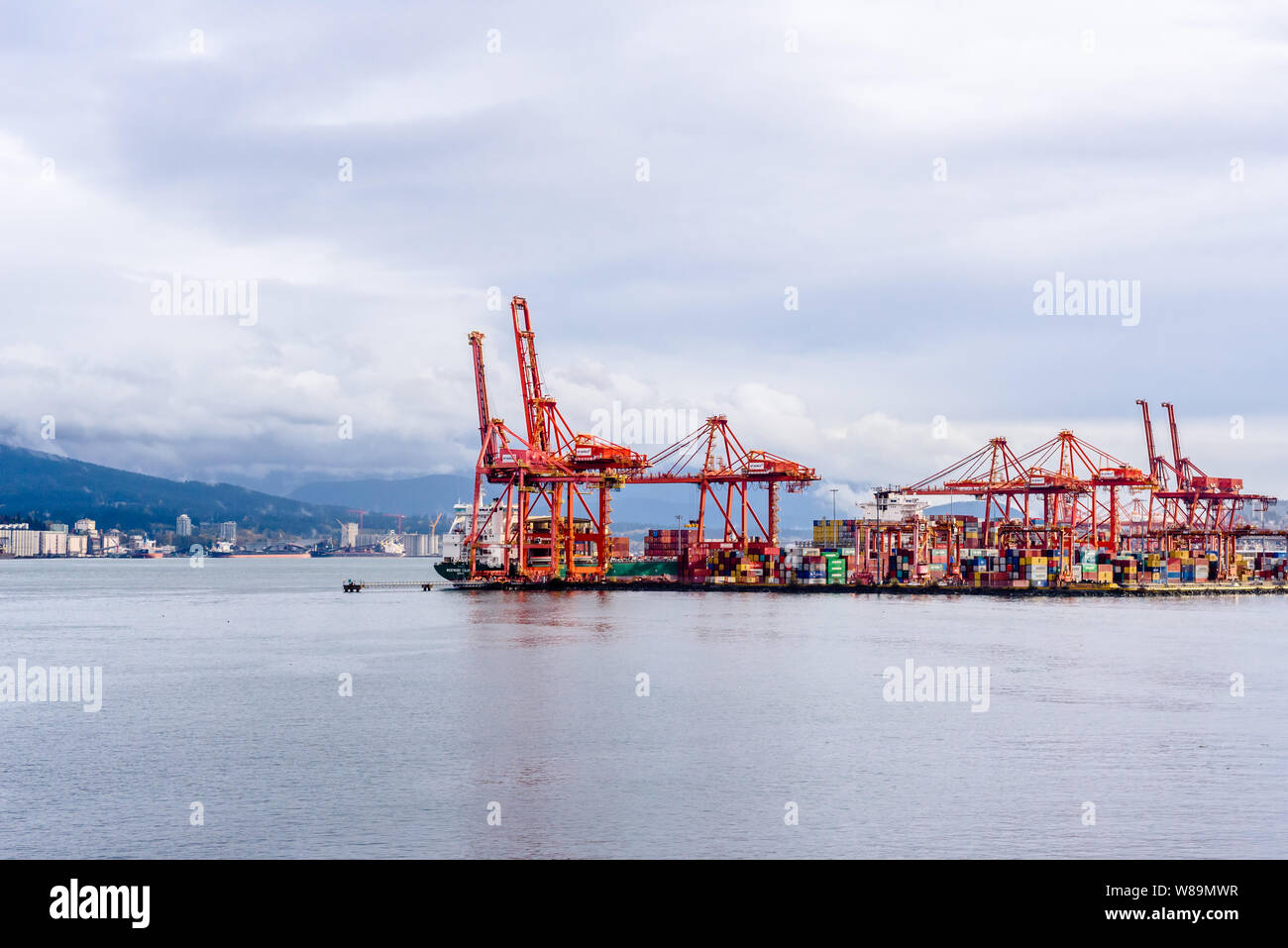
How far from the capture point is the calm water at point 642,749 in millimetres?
20531

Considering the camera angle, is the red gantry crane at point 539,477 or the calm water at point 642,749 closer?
the calm water at point 642,749

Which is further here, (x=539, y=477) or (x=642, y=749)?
(x=539, y=477)

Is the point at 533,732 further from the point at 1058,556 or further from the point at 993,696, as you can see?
the point at 1058,556

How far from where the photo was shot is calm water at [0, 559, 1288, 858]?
2053 cm

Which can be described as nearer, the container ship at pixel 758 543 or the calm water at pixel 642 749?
the calm water at pixel 642 749

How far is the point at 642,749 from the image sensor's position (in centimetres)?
2789

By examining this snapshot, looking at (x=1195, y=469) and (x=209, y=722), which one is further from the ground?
(x=1195, y=469)

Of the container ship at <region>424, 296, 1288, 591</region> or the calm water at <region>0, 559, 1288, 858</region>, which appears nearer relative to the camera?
the calm water at <region>0, 559, 1288, 858</region>

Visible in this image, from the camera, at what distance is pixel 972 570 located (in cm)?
10894

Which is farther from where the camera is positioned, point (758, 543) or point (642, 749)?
point (758, 543)

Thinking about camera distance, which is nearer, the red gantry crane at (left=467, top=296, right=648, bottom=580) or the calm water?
the calm water

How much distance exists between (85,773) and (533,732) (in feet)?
33.8
